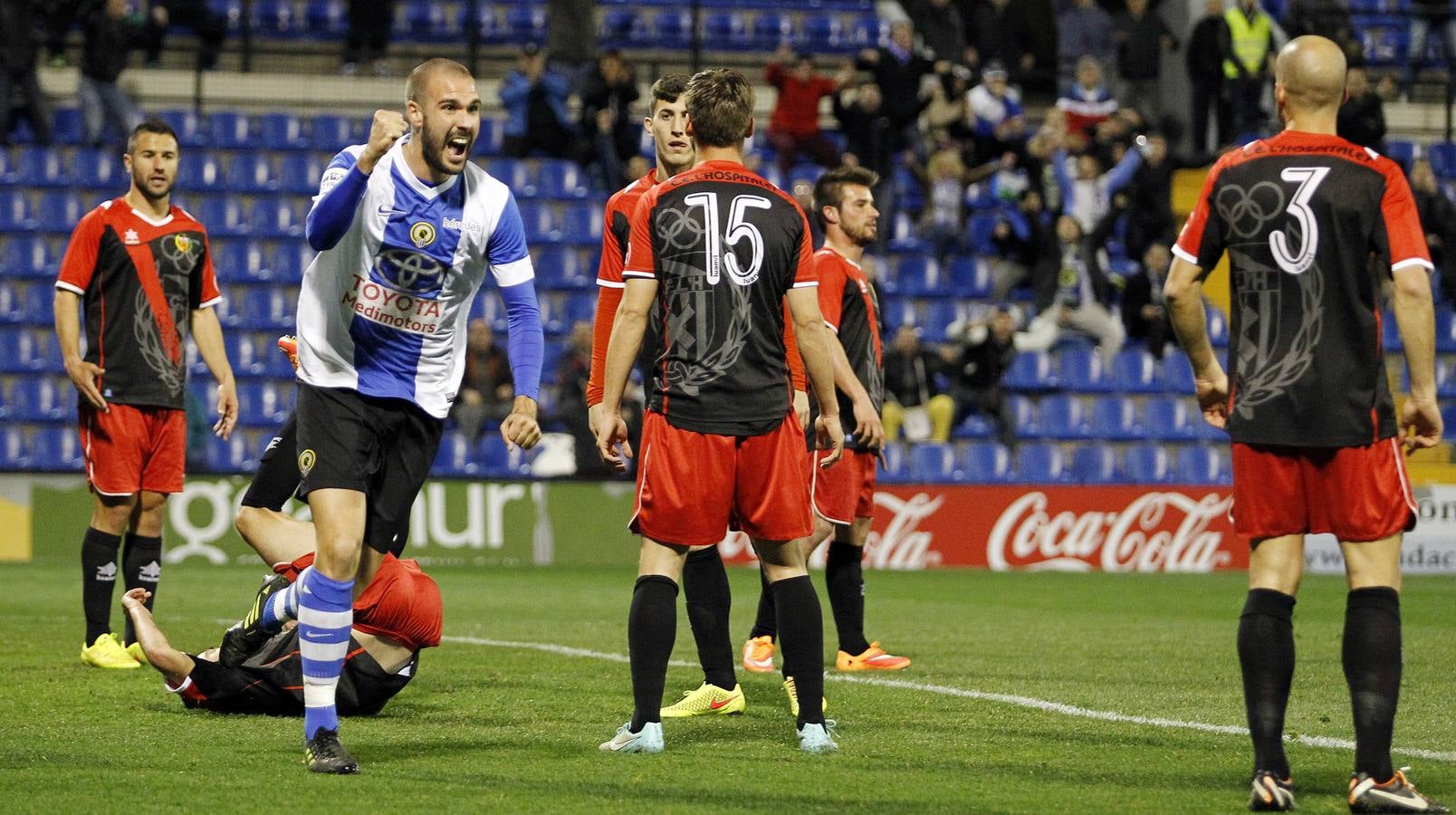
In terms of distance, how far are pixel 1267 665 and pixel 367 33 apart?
20.1 meters

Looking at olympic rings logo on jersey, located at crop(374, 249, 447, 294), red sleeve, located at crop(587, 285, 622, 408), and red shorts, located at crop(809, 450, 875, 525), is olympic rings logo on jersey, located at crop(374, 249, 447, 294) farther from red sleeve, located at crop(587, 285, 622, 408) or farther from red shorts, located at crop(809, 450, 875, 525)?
red shorts, located at crop(809, 450, 875, 525)

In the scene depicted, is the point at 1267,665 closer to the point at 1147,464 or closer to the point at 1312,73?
the point at 1312,73

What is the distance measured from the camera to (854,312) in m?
9.09

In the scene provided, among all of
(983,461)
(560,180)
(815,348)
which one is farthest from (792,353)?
(560,180)

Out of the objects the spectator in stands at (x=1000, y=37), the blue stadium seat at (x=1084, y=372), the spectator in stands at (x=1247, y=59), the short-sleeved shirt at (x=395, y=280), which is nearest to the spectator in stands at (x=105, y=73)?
the spectator in stands at (x=1000, y=37)

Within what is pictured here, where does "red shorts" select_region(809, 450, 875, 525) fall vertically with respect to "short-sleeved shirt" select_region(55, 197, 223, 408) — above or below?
below

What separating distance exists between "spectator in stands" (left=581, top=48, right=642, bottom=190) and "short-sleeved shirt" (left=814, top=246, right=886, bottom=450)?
12.7 meters

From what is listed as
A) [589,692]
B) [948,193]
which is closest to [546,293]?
[948,193]

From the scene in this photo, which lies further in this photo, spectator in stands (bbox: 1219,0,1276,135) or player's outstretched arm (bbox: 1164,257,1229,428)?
spectator in stands (bbox: 1219,0,1276,135)

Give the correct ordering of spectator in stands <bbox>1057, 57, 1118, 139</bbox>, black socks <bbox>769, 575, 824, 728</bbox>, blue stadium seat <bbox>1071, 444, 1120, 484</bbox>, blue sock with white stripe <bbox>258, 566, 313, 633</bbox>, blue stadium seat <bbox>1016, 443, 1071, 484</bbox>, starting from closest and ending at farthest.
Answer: black socks <bbox>769, 575, 824, 728</bbox>
blue sock with white stripe <bbox>258, 566, 313, 633</bbox>
blue stadium seat <bbox>1016, 443, 1071, 484</bbox>
blue stadium seat <bbox>1071, 444, 1120, 484</bbox>
spectator in stands <bbox>1057, 57, 1118, 139</bbox>

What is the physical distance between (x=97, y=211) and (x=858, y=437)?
15.0ft

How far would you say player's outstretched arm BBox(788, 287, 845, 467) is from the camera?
6266 millimetres

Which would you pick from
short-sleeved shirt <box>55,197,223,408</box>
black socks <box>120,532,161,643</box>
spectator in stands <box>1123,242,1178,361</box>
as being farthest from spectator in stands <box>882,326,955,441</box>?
black socks <box>120,532,161,643</box>

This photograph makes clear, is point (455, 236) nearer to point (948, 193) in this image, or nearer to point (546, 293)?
point (546, 293)
